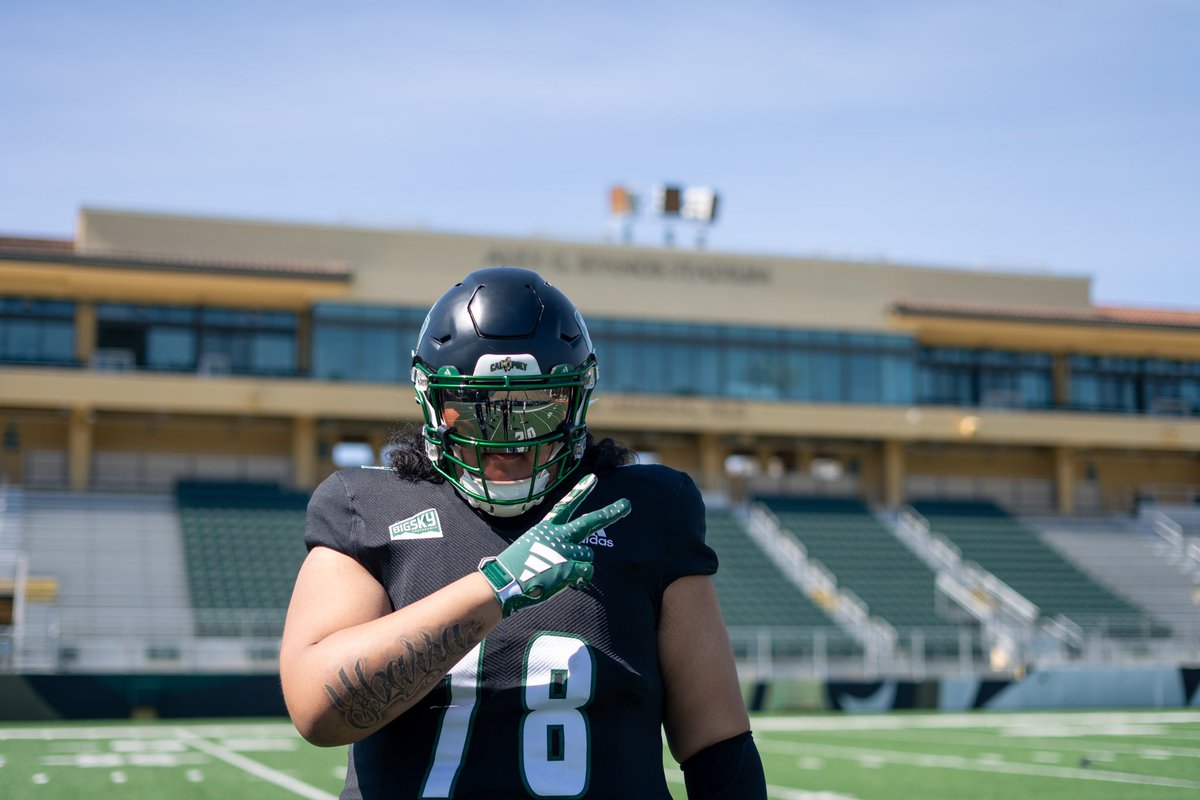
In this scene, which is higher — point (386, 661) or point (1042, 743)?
point (386, 661)

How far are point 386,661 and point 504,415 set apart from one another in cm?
52

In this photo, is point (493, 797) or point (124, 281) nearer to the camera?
point (493, 797)

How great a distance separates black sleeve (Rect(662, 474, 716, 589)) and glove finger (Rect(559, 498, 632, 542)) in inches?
9.7

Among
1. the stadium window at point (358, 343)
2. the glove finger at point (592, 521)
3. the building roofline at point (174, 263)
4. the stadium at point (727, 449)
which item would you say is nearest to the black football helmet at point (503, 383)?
the glove finger at point (592, 521)

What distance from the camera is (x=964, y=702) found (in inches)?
900

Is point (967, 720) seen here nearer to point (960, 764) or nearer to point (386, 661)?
point (960, 764)

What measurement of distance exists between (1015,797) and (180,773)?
7.00 m

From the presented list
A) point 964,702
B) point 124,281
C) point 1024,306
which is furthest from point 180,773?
point 1024,306

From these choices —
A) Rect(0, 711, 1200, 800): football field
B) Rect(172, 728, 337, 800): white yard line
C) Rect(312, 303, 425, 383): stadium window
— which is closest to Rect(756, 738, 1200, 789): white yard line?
Rect(0, 711, 1200, 800): football field

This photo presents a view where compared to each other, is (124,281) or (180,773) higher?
(124,281)

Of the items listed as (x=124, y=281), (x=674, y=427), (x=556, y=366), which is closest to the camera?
(x=556, y=366)

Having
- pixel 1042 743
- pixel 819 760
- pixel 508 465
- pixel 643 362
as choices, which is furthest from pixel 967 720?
pixel 508 465

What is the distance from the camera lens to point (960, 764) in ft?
45.0

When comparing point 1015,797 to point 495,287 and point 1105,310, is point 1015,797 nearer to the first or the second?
point 495,287
